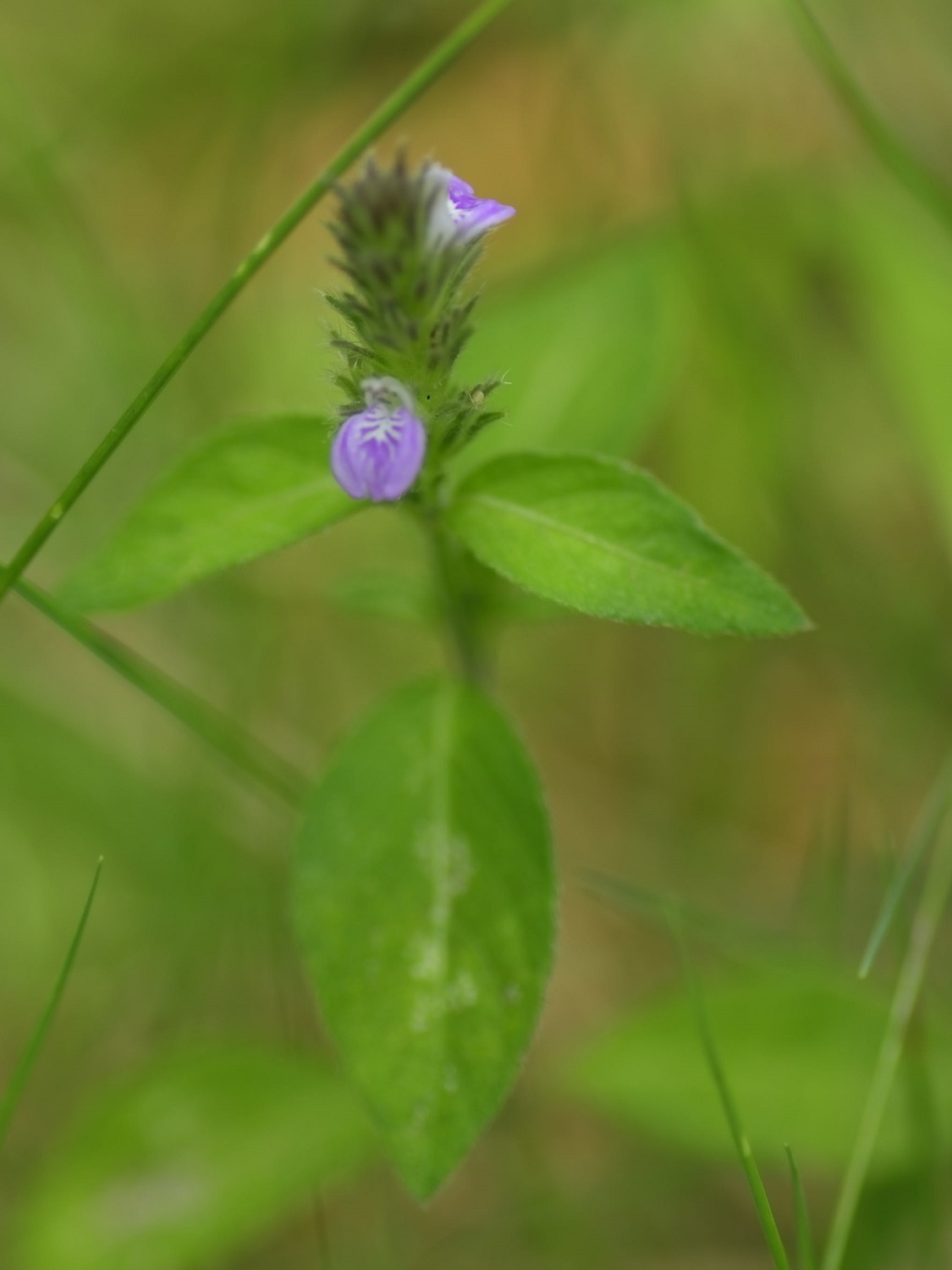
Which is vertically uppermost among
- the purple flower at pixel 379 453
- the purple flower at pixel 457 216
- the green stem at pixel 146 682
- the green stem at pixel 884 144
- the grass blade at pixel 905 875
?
the green stem at pixel 884 144

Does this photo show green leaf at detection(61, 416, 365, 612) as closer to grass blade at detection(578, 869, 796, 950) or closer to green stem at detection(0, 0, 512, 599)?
green stem at detection(0, 0, 512, 599)

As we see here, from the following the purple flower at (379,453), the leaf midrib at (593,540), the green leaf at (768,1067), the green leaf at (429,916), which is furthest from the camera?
the green leaf at (768,1067)

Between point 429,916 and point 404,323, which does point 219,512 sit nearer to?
point 404,323

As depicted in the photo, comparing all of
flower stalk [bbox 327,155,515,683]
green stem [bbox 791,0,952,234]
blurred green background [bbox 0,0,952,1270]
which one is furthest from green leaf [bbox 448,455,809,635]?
green stem [bbox 791,0,952,234]

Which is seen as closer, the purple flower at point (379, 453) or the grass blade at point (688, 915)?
the purple flower at point (379, 453)

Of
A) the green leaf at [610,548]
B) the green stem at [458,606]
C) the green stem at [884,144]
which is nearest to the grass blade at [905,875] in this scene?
the green leaf at [610,548]

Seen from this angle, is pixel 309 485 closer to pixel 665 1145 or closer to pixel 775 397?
pixel 665 1145

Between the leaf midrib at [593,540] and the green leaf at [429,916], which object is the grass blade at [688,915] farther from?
the leaf midrib at [593,540]
